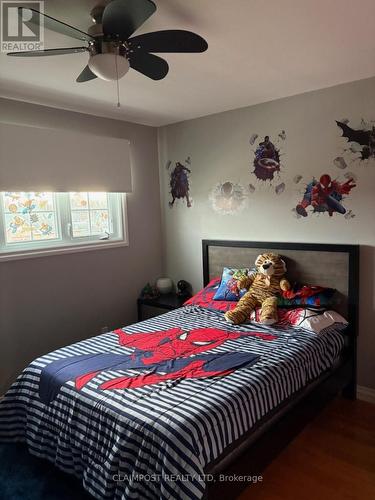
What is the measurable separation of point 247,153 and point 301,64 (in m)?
1.06

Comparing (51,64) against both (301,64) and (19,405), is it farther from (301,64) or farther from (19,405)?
(19,405)

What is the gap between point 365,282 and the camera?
2.82 meters

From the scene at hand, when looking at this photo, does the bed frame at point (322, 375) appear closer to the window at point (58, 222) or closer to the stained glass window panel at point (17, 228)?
the window at point (58, 222)

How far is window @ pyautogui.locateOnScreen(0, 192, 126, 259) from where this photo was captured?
296 centimetres


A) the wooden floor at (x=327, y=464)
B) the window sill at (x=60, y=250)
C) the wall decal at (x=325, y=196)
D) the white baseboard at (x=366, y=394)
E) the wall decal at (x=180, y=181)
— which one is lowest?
the wooden floor at (x=327, y=464)

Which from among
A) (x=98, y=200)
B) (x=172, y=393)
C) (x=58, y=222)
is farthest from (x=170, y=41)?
(x=98, y=200)

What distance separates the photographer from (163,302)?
12.1ft

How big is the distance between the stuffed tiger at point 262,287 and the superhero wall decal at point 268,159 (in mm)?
631

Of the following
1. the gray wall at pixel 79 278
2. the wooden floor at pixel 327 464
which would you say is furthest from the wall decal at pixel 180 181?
the wooden floor at pixel 327 464

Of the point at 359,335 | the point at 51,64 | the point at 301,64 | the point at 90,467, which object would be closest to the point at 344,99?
the point at 301,64

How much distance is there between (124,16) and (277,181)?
2081mm

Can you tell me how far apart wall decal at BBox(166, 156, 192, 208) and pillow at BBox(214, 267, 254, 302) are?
0.93m

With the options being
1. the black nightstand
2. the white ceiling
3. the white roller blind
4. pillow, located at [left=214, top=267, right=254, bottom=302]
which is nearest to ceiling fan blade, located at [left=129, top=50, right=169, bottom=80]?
the white ceiling

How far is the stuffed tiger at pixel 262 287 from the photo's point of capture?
2881 mm
